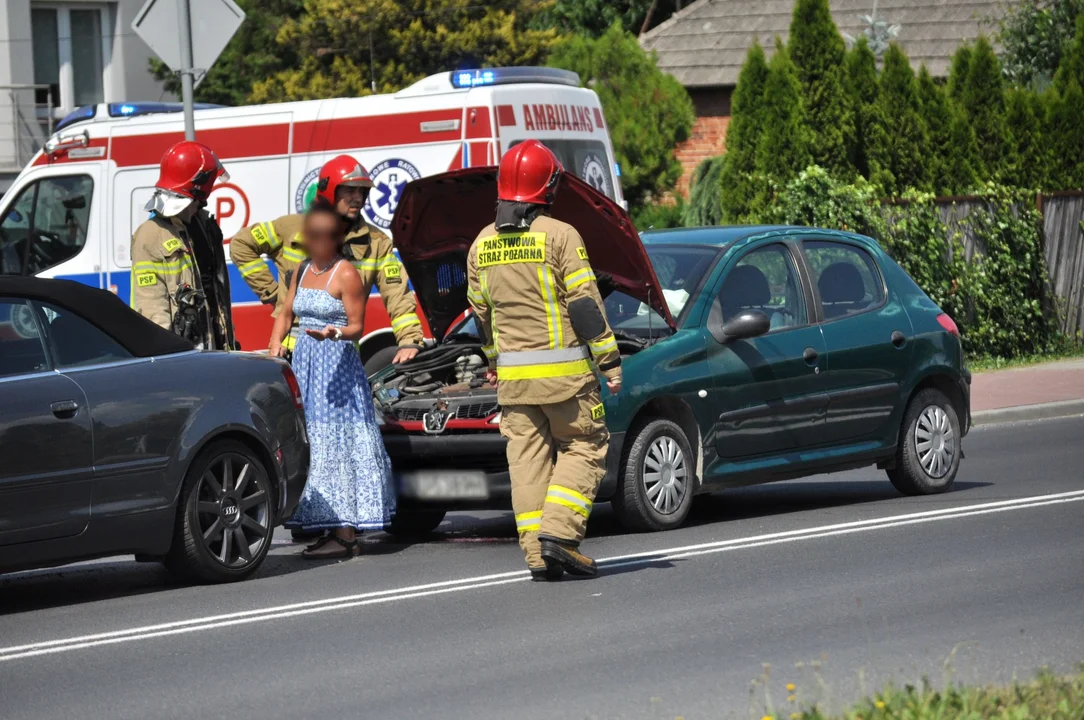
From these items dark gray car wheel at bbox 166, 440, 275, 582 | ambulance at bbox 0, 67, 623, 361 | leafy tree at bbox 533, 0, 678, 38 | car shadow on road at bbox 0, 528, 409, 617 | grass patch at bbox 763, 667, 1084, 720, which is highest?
leafy tree at bbox 533, 0, 678, 38

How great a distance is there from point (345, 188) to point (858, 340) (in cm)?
315

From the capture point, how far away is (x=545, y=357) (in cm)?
775

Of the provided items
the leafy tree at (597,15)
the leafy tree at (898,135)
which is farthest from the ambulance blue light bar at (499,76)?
the leafy tree at (597,15)

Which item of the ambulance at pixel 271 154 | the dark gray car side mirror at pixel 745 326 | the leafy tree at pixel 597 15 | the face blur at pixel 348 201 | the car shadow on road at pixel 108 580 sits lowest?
the car shadow on road at pixel 108 580

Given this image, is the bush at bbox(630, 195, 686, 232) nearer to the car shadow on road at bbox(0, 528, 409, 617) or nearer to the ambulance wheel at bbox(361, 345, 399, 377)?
the ambulance wheel at bbox(361, 345, 399, 377)

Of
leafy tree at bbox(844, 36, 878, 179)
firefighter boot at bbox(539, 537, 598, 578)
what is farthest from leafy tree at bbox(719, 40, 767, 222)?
firefighter boot at bbox(539, 537, 598, 578)

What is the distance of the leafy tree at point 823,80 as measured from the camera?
21141 mm

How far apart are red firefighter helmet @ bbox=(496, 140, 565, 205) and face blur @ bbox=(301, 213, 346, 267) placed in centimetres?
143

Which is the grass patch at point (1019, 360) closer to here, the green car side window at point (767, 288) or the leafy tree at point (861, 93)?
the leafy tree at point (861, 93)

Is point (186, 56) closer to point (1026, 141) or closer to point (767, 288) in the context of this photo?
point (767, 288)

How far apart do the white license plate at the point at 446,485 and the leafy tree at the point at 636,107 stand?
22.3 metres

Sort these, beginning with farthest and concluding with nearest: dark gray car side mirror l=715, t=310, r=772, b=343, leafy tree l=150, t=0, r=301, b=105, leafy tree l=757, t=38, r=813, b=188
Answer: leafy tree l=150, t=0, r=301, b=105 < leafy tree l=757, t=38, r=813, b=188 < dark gray car side mirror l=715, t=310, r=772, b=343

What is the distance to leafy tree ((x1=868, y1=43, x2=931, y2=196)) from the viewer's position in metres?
21.0

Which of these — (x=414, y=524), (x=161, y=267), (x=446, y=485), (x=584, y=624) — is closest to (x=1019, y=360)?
(x=414, y=524)
